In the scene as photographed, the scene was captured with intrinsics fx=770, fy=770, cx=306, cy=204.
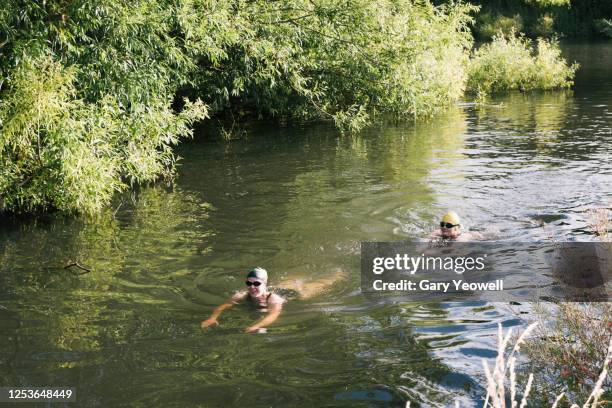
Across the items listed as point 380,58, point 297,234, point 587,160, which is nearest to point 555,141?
point 587,160

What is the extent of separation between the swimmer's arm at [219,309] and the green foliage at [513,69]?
25678 millimetres

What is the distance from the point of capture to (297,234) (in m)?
14.7

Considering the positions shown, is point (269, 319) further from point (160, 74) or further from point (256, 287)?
point (160, 74)

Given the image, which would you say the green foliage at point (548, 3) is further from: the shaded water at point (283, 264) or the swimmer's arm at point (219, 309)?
the swimmer's arm at point (219, 309)

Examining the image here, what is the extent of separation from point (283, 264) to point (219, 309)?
2.33 meters

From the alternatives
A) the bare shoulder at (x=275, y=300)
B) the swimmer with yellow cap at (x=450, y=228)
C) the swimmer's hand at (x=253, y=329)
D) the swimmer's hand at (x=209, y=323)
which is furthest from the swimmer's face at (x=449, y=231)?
the swimmer's hand at (x=209, y=323)

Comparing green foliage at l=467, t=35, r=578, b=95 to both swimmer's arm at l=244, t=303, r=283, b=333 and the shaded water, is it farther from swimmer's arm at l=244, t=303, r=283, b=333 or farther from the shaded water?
swimmer's arm at l=244, t=303, r=283, b=333

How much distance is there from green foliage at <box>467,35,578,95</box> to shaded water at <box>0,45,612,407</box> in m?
10.5

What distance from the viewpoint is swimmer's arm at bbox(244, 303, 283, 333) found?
10242 mm

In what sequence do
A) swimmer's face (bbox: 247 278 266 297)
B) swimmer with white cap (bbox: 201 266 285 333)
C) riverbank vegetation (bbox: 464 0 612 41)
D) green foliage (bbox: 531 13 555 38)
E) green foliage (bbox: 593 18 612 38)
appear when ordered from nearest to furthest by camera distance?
swimmer with white cap (bbox: 201 266 285 333) → swimmer's face (bbox: 247 278 266 297) → green foliage (bbox: 593 18 612 38) → riverbank vegetation (bbox: 464 0 612 41) → green foliage (bbox: 531 13 555 38)

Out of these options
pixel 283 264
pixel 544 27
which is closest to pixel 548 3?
pixel 544 27

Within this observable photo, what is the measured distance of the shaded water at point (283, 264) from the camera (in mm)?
8617

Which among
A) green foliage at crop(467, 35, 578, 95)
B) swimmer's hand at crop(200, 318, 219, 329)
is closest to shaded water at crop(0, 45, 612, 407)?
swimmer's hand at crop(200, 318, 219, 329)

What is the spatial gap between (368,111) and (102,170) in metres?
13.0
